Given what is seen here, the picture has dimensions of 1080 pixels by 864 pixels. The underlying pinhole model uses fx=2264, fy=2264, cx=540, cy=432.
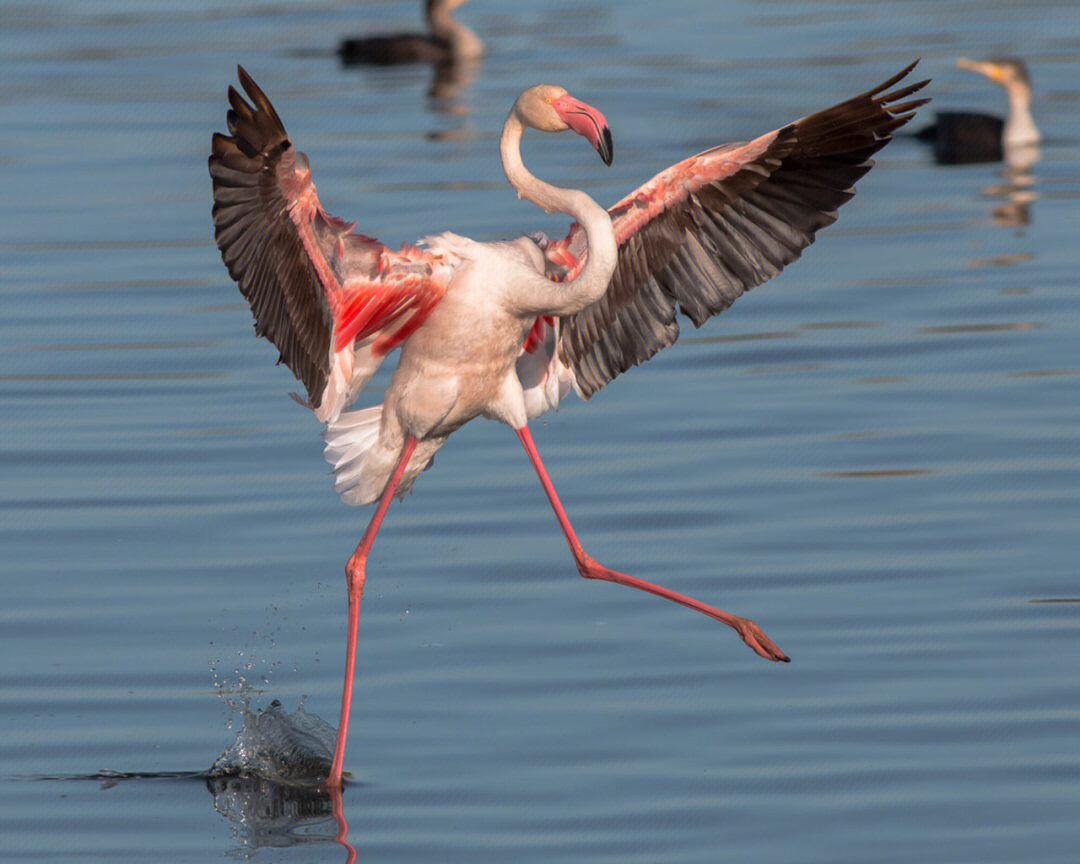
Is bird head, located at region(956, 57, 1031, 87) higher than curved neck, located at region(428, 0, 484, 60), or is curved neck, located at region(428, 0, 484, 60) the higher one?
bird head, located at region(956, 57, 1031, 87)

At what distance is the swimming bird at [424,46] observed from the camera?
75.8 feet

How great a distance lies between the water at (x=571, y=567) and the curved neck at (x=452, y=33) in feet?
20.3

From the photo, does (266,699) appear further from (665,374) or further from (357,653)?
(665,374)

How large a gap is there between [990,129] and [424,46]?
24.5 ft

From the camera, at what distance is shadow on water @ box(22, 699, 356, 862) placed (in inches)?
292

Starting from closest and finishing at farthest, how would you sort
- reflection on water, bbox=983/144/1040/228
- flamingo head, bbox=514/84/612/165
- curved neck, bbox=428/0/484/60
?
1. flamingo head, bbox=514/84/612/165
2. reflection on water, bbox=983/144/1040/228
3. curved neck, bbox=428/0/484/60

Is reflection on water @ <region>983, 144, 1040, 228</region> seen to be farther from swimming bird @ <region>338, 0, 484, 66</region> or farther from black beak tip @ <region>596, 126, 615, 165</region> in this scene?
black beak tip @ <region>596, 126, 615, 165</region>

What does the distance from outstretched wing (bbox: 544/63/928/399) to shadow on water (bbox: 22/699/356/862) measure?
1926 mm

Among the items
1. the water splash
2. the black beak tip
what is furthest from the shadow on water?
the black beak tip

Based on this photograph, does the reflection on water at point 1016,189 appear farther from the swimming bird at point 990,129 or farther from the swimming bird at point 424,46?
the swimming bird at point 424,46

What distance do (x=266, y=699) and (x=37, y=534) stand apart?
82.1 inches

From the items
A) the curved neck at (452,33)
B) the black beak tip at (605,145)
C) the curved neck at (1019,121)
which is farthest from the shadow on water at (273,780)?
the curved neck at (452,33)

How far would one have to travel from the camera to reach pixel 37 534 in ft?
33.0

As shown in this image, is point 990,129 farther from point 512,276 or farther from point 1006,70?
point 512,276
